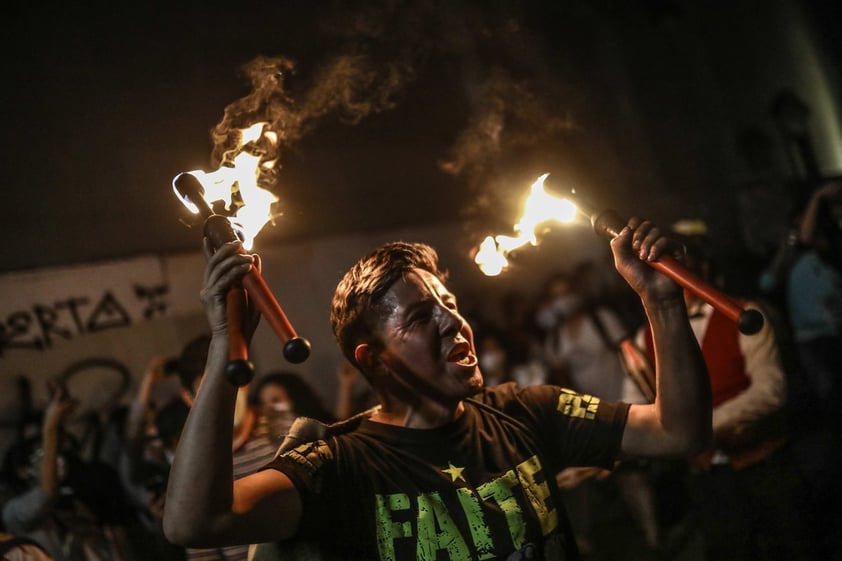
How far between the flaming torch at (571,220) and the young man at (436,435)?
0.07m

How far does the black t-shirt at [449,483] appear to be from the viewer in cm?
207

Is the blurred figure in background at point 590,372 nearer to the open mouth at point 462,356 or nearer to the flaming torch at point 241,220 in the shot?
the open mouth at point 462,356

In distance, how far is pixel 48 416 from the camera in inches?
208

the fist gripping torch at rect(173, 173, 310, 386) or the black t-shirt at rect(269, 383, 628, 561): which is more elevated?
the fist gripping torch at rect(173, 173, 310, 386)

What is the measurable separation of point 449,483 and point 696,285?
94cm

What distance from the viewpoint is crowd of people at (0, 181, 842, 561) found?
6.61 ft

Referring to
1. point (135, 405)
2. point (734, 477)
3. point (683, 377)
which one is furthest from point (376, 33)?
point (683, 377)

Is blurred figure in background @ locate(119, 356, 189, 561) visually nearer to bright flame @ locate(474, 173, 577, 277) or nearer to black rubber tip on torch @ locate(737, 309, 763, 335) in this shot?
bright flame @ locate(474, 173, 577, 277)

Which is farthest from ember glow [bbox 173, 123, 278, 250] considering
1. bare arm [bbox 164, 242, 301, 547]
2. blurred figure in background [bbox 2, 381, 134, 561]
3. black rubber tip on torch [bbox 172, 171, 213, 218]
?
blurred figure in background [bbox 2, 381, 134, 561]

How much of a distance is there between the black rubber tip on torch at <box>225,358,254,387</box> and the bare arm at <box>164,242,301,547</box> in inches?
6.4

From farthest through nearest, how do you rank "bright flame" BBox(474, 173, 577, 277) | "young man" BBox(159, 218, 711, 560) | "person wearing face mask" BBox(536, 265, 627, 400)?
"person wearing face mask" BBox(536, 265, 627, 400), "bright flame" BBox(474, 173, 577, 277), "young man" BBox(159, 218, 711, 560)

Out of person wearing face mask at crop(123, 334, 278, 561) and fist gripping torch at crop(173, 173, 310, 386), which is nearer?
fist gripping torch at crop(173, 173, 310, 386)

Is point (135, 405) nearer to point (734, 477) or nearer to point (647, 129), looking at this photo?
point (734, 477)

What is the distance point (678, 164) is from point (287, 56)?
21.5ft
